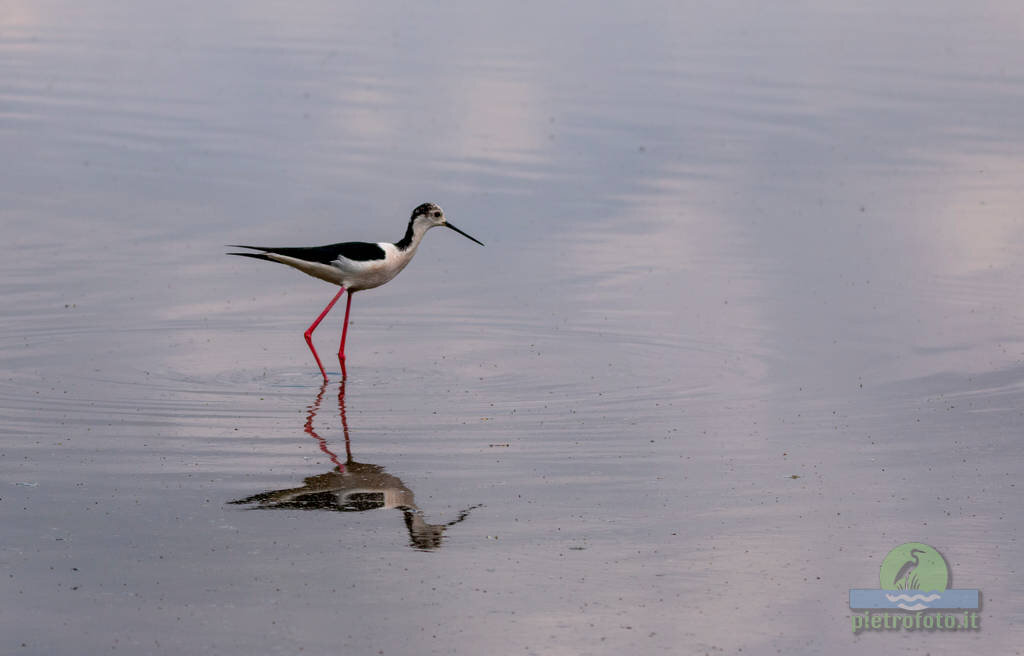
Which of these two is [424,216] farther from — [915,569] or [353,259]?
[915,569]

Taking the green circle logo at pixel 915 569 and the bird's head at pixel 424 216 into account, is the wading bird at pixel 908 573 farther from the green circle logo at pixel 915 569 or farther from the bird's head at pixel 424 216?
the bird's head at pixel 424 216

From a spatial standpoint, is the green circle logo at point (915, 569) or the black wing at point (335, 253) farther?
the black wing at point (335, 253)

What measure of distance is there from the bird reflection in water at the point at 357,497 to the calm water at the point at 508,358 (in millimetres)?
33

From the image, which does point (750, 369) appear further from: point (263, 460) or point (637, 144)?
point (637, 144)

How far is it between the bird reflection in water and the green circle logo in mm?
2148

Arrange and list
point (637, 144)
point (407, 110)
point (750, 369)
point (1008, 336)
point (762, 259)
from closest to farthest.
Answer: point (750, 369), point (1008, 336), point (762, 259), point (637, 144), point (407, 110)

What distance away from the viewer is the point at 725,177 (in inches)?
768

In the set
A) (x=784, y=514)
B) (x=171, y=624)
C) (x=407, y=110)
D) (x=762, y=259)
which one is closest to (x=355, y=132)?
(x=407, y=110)

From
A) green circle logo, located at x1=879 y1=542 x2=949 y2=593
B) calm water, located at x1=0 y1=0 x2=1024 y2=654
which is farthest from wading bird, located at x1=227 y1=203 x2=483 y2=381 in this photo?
green circle logo, located at x1=879 y1=542 x2=949 y2=593

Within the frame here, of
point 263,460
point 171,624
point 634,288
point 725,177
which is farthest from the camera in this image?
point 725,177

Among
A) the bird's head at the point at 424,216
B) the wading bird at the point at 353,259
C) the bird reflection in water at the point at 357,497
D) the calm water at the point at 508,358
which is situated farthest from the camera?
the bird's head at the point at 424,216

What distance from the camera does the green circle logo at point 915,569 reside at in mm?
7812

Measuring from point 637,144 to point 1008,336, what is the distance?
8.70 m

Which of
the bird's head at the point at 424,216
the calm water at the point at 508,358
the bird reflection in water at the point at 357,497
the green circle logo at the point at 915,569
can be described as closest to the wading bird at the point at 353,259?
the bird's head at the point at 424,216
